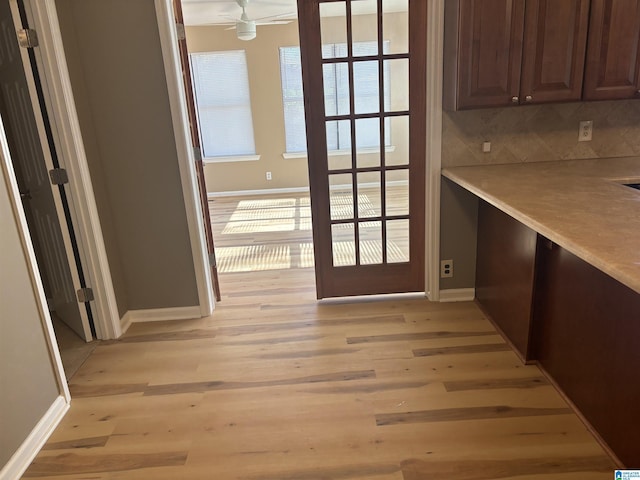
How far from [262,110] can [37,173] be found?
4.80m

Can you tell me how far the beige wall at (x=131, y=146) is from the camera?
272 centimetres

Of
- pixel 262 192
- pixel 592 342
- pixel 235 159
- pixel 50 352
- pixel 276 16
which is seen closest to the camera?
pixel 592 342

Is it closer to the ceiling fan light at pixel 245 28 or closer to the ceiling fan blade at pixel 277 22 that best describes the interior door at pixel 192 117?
the ceiling fan light at pixel 245 28

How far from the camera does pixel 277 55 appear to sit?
696cm

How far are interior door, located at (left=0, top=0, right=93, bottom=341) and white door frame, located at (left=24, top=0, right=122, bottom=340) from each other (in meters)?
0.05

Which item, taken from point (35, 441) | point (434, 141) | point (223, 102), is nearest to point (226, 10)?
point (223, 102)

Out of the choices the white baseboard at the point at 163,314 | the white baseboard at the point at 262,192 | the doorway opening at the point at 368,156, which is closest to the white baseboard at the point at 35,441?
the white baseboard at the point at 163,314

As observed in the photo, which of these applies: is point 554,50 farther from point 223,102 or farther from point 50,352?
point 223,102

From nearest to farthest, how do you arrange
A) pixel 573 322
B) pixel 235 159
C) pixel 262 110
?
1. pixel 573 322
2. pixel 262 110
3. pixel 235 159

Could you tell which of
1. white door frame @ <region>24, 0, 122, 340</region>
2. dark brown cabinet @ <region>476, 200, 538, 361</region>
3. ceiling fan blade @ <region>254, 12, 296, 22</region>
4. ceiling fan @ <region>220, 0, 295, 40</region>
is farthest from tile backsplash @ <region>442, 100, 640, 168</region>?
ceiling fan blade @ <region>254, 12, 296, 22</region>

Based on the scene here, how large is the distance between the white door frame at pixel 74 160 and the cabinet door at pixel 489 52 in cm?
218

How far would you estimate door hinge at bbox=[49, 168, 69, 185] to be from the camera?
8.68 ft

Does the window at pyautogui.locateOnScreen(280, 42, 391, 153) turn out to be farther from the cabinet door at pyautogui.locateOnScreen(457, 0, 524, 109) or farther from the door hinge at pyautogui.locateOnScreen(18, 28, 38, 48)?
the door hinge at pyautogui.locateOnScreen(18, 28, 38, 48)

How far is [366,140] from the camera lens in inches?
120
